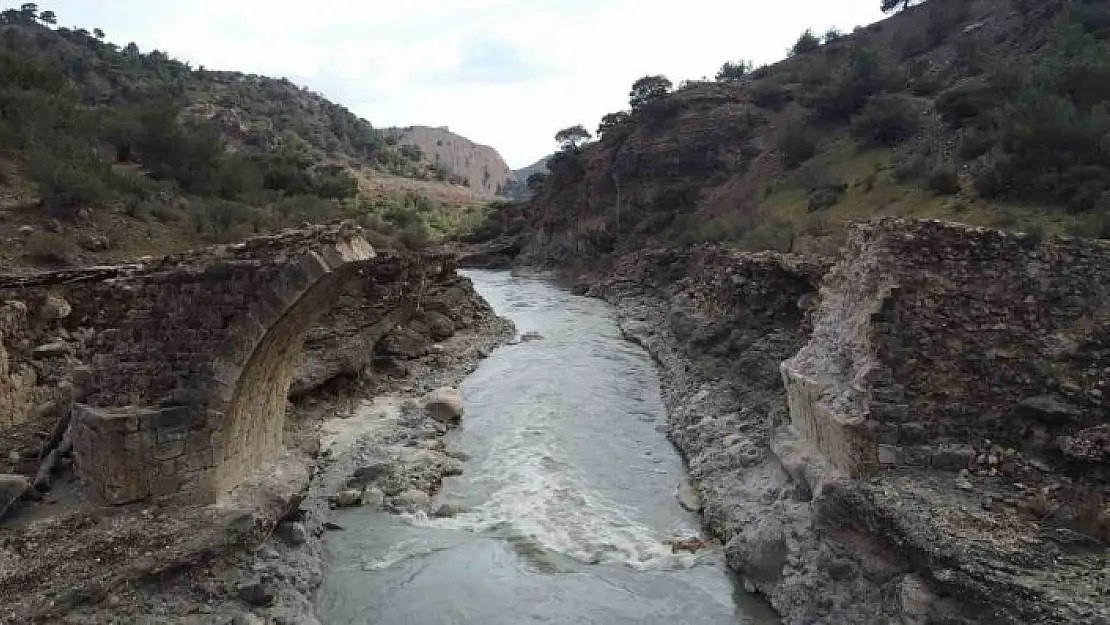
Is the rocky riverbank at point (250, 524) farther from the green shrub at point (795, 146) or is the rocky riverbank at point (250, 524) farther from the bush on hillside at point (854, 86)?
the bush on hillside at point (854, 86)

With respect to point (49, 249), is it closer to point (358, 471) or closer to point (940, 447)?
point (358, 471)

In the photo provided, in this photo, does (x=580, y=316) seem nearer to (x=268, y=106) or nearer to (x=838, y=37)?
(x=838, y=37)

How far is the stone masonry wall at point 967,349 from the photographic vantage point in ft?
22.6

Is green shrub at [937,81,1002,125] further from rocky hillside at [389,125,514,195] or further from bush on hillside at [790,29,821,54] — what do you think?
rocky hillside at [389,125,514,195]

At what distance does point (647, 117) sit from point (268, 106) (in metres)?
36.3

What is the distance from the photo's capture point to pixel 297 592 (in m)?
7.22

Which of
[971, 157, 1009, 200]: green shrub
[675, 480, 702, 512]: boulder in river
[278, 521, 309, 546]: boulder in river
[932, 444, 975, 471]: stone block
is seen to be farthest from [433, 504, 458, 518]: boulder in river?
[971, 157, 1009, 200]: green shrub

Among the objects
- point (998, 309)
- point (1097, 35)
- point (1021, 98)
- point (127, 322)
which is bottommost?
point (998, 309)

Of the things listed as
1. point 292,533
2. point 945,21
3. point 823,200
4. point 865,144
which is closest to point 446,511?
point 292,533

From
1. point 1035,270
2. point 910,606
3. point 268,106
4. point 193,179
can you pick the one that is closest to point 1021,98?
point 1035,270

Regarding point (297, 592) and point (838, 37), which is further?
point (838, 37)

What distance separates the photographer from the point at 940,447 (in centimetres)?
689

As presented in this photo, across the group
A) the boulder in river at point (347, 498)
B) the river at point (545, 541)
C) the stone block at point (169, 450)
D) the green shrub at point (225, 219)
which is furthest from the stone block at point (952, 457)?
the green shrub at point (225, 219)

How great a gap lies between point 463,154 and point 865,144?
10710cm
